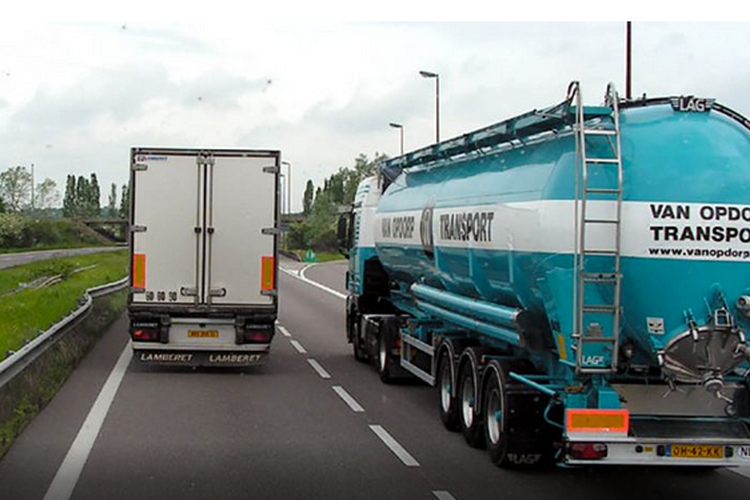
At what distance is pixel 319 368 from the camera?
60.2 ft

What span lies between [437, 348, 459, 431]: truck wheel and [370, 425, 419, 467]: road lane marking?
0.77 metres

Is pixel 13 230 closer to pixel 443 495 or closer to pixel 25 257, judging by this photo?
Answer: pixel 25 257

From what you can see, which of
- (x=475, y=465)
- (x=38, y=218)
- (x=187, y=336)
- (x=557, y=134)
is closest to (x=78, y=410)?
(x=187, y=336)

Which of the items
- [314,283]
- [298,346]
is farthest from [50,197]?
[298,346]

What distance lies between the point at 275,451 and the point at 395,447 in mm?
1272

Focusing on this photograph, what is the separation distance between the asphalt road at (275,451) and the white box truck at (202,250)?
0.69 m

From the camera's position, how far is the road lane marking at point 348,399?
45.6 feet

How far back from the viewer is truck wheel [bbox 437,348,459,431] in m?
12.3

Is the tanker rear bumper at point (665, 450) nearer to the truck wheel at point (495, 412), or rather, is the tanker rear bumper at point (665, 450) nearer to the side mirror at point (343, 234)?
the truck wheel at point (495, 412)

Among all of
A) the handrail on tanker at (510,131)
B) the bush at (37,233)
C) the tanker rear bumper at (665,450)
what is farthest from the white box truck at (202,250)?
the bush at (37,233)

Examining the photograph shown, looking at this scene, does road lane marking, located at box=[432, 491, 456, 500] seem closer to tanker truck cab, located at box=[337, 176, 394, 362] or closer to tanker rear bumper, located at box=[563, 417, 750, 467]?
tanker rear bumper, located at box=[563, 417, 750, 467]

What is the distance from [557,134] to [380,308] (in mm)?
10238

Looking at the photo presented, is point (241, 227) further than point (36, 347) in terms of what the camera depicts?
Yes

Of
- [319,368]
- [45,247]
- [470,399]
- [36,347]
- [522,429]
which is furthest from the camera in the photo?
[45,247]
